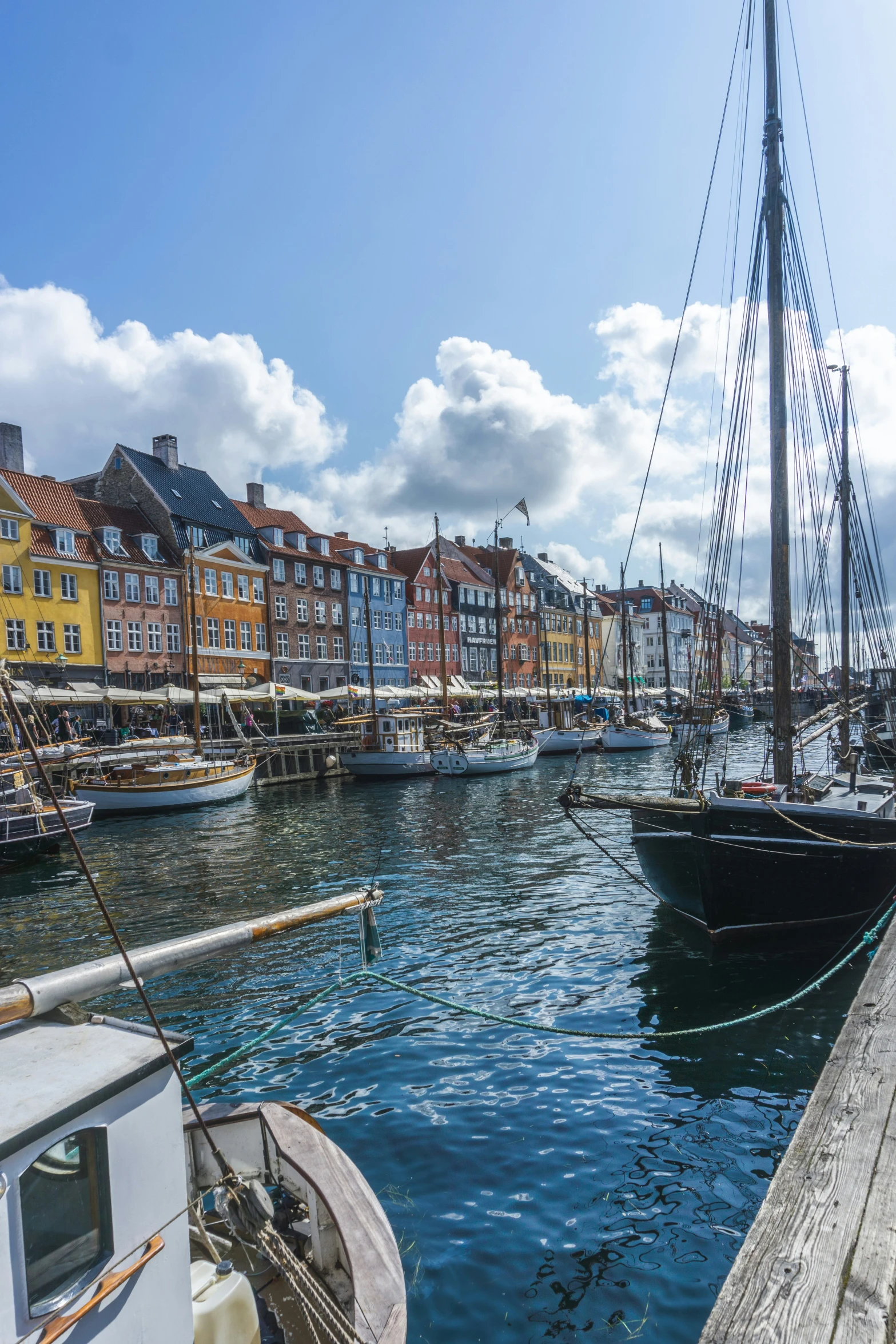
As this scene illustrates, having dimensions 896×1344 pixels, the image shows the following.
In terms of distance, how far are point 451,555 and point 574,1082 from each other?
257 ft

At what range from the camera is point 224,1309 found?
13.2 feet

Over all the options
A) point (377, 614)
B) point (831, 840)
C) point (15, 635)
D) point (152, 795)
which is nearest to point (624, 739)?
point (377, 614)

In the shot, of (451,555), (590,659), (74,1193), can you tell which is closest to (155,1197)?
(74,1193)

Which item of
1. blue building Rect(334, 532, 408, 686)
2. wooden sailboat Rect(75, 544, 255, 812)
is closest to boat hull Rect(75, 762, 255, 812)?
wooden sailboat Rect(75, 544, 255, 812)

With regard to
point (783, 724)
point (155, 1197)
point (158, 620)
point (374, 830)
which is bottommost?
point (374, 830)

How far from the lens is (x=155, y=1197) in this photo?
340 centimetres

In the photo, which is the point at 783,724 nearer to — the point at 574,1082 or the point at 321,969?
the point at 574,1082

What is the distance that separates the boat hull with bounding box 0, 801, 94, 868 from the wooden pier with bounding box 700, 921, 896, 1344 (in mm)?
20767

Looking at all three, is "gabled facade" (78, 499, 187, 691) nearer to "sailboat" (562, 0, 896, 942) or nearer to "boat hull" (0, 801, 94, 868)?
"boat hull" (0, 801, 94, 868)

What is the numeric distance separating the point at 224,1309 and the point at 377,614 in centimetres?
6672

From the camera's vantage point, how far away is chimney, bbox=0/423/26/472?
152ft

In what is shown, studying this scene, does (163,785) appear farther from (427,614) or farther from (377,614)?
(427,614)

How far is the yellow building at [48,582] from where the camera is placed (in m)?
41.6

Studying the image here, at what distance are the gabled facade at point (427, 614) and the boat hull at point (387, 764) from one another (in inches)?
1025
